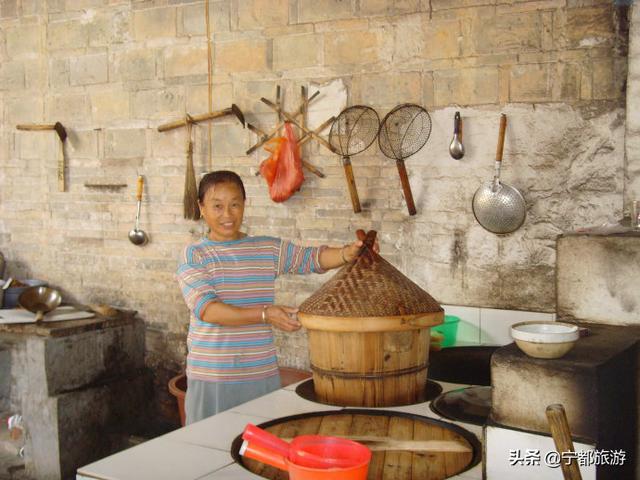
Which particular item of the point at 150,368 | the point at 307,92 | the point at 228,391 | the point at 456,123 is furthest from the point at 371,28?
the point at 150,368

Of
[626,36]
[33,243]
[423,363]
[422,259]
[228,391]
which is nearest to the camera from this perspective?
[423,363]

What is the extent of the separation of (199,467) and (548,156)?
2531 mm

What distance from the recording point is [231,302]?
319cm

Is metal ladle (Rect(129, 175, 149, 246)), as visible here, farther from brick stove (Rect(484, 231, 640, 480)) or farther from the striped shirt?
brick stove (Rect(484, 231, 640, 480))

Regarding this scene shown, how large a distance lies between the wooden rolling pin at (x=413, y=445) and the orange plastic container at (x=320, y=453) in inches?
15.5

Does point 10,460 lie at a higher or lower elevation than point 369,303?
lower

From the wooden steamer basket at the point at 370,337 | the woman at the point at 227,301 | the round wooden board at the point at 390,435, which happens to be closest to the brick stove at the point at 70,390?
the woman at the point at 227,301

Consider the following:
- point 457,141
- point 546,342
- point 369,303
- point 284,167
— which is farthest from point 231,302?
point 546,342

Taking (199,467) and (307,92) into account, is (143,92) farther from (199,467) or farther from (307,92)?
(199,467)

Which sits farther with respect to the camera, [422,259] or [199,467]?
[422,259]

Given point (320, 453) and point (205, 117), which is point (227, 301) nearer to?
point (320, 453)

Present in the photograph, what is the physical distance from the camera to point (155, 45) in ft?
16.6

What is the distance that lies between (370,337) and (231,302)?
3.11 feet

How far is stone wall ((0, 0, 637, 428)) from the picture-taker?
3688 mm
